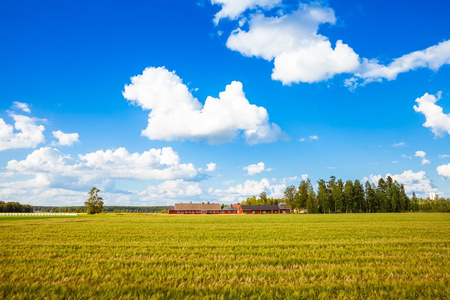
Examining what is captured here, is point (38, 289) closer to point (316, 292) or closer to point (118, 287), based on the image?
point (118, 287)

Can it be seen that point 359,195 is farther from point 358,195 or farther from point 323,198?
point 323,198

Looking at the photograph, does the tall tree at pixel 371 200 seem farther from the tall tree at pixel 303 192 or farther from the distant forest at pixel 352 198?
the tall tree at pixel 303 192

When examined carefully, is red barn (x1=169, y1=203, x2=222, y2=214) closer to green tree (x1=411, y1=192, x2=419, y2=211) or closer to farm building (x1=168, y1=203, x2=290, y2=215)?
farm building (x1=168, y1=203, x2=290, y2=215)

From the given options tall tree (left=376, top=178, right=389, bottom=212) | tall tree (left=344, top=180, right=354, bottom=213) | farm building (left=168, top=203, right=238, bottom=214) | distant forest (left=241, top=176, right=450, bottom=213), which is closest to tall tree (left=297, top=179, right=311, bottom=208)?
distant forest (left=241, top=176, right=450, bottom=213)

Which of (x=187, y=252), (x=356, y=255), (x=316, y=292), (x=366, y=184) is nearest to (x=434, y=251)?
(x=356, y=255)

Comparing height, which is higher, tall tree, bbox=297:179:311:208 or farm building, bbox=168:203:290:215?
tall tree, bbox=297:179:311:208

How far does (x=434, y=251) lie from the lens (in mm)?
12453

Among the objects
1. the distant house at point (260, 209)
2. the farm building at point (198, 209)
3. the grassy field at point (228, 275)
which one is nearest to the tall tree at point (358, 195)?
the distant house at point (260, 209)

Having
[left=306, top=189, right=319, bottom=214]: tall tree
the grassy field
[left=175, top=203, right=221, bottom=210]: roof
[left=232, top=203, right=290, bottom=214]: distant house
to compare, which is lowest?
[left=232, top=203, right=290, bottom=214]: distant house

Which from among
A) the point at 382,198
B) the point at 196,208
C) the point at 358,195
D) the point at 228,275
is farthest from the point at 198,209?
the point at 228,275

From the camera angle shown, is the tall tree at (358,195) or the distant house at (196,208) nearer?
the tall tree at (358,195)

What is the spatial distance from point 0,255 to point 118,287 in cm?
871

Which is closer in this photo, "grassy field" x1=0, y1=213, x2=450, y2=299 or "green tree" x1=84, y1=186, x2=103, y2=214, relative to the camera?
"grassy field" x1=0, y1=213, x2=450, y2=299

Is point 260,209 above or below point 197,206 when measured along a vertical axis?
below
